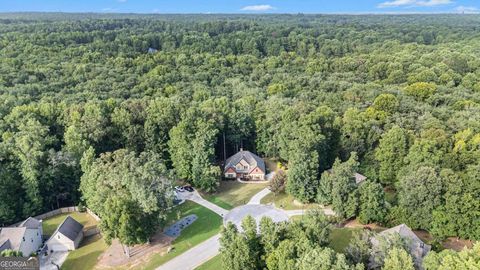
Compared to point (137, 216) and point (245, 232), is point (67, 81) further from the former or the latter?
point (245, 232)

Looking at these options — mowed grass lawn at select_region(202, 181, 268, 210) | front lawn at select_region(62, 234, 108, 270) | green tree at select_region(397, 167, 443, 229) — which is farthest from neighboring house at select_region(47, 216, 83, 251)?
green tree at select_region(397, 167, 443, 229)

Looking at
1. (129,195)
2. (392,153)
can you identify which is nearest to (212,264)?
(129,195)

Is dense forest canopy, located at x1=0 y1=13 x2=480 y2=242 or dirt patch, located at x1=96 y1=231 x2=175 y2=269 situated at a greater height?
dense forest canopy, located at x1=0 y1=13 x2=480 y2=242

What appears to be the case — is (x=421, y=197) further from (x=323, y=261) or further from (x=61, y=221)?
(x=61, y=221)

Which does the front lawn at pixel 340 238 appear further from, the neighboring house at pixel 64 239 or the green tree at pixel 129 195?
the neighboring house at pixel 64 239

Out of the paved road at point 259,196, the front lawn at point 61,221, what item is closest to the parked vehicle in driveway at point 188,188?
the paved road at point 259,196

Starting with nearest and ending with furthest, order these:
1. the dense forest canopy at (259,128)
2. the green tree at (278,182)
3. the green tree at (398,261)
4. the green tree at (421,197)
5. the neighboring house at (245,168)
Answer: the green tree at (398,261) → the green tree at (421,197) → the dense forest canopy at (259,128) → the green tree at (278,182) → the neighboring house at (245,168)

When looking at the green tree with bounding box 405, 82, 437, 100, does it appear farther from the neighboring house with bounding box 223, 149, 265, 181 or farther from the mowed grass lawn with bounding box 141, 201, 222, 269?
the mowed grass lawn with bounding box 141, 201, 222, 269
